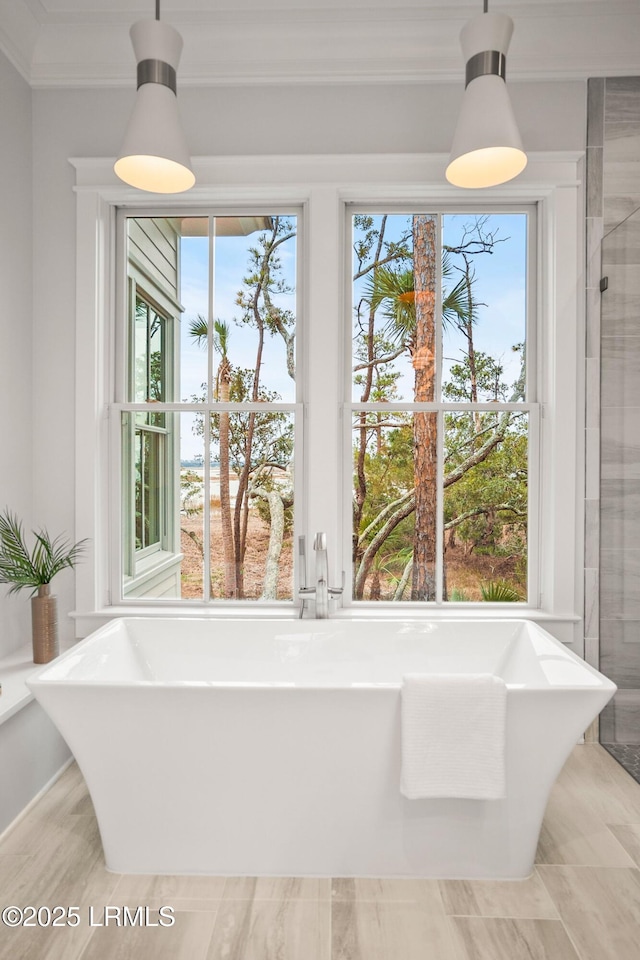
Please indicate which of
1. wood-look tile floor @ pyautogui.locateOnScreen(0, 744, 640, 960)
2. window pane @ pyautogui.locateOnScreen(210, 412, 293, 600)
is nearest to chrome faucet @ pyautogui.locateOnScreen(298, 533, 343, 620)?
window pane @ pyautogui.locateOnScreen(210, 412, 293, 600)

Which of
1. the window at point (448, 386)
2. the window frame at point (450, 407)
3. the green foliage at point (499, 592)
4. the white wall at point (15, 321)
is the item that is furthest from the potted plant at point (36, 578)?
the green foliage at point (499, 592)

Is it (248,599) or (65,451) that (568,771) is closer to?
(248,599)

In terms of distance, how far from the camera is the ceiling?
2.47 metres

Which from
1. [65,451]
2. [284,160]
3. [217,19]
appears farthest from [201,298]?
[217,19]

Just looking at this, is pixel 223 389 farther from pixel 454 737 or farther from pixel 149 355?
pixel 454 737

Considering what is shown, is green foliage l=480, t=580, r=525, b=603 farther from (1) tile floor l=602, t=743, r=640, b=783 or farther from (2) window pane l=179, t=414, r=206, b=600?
(2) window pane l=179, t=414, r=206, b=600

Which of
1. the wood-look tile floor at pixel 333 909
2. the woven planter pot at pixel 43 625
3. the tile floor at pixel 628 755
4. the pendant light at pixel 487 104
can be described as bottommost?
the wood-look tile floor at pixel 333 909

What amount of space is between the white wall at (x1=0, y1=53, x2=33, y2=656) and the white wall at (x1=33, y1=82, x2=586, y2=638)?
0.05 m

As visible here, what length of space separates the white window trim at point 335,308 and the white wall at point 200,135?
0.07m

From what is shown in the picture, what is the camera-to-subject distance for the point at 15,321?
8.29 feet

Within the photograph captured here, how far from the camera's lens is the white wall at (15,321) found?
2443 mm

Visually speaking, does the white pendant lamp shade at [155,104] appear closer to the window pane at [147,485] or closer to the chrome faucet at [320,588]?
the window pane at [147,485]

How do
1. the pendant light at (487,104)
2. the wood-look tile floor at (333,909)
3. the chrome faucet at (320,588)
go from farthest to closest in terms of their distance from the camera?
1. the chrome faucet at (320,588)
2. the pendant light at (487,104)
3. the wood-look tile floor at (333,909)

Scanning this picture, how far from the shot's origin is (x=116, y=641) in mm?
2314
